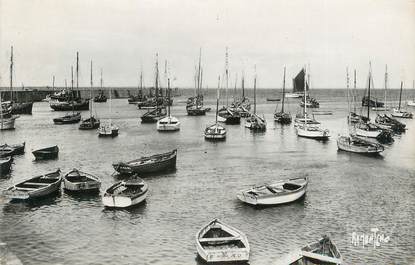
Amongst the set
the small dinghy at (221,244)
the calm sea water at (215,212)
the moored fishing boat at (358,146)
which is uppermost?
the moored fishing boat at (358,146)

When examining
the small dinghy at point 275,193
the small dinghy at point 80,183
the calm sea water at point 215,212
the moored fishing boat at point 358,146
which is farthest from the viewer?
the moored fishing boat at point 358,146

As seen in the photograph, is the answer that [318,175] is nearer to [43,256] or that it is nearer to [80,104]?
[43,256]

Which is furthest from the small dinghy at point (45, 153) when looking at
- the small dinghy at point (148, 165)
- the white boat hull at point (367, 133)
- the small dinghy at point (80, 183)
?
the white boat hull at point (367, 133)

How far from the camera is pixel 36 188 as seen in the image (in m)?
37.3

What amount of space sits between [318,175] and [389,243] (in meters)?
20.2

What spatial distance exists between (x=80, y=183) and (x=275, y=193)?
16.7 m

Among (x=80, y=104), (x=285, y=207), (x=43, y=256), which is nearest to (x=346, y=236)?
(x=285, y=207)

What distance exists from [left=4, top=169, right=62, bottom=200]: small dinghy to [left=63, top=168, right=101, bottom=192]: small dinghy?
2.80 ft

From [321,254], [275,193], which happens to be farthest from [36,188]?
[321,254]

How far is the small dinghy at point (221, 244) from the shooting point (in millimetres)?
23814

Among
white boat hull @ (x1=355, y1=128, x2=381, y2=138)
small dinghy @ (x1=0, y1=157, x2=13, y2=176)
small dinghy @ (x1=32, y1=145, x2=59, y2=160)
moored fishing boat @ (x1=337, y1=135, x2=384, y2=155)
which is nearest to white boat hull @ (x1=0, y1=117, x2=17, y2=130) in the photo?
small dinghy @ (x1=32, y1=145, x2=59, y2=160)

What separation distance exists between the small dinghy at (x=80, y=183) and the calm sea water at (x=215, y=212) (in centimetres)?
120

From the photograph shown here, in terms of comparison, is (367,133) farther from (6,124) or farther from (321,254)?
(6,124)

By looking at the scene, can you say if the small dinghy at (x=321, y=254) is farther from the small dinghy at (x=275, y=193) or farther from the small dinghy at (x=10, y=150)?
the small dinghy at (x=10, y=150)
